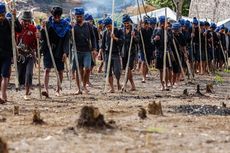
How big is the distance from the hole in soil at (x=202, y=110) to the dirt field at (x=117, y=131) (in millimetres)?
204

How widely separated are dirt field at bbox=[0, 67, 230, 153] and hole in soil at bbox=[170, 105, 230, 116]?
204 mm

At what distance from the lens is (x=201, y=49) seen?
85.3ft

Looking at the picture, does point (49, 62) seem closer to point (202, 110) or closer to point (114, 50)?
point (114, 50)

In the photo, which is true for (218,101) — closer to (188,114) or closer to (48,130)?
(188,114)

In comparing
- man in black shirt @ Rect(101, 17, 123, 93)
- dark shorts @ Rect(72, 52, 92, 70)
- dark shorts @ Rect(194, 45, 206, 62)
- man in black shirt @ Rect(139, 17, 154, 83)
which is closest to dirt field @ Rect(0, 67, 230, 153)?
dark shorts @ Rect(72, 52, 92, 70)

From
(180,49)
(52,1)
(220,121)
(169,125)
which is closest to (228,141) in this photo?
(169,125)

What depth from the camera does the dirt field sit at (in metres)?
7.93

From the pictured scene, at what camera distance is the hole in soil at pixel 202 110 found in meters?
11.9

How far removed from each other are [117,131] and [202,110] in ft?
12.1

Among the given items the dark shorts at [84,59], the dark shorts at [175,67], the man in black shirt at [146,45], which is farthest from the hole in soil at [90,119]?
the man in black shirt at [146,45]

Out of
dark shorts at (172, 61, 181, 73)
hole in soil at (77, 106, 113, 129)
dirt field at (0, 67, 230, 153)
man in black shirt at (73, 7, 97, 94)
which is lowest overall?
dirt field at (0, 67, 230, 153)

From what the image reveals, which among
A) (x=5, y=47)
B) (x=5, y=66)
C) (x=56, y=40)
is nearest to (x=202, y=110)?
(x=5, y=66)

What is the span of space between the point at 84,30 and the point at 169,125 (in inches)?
264

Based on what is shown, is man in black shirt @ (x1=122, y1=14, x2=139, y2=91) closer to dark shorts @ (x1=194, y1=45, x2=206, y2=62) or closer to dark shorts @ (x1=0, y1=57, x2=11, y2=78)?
dark shorts @ (x1=0, y1=57, x2=11, y2=78)
